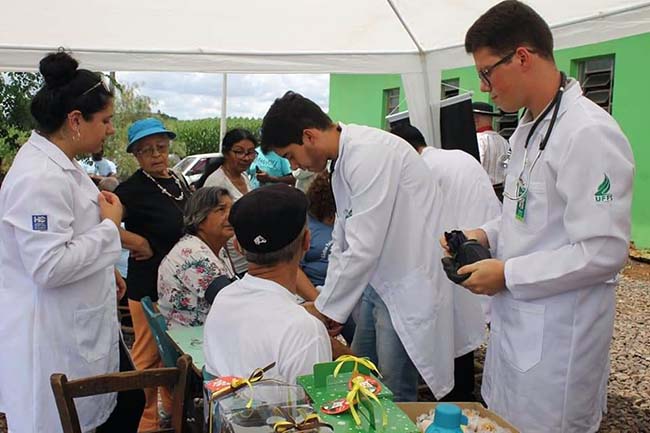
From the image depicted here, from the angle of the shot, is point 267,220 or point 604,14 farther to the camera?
point 604,14

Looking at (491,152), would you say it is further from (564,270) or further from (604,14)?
(564,270)

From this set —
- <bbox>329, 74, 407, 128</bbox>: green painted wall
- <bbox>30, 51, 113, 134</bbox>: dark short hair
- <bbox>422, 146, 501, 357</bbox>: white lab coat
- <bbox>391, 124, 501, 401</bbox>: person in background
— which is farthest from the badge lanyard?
<bbox>329, 74, 407, 128</bbox>: green painted wall

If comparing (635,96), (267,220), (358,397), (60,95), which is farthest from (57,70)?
(635,96)

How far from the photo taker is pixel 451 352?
2.47 m

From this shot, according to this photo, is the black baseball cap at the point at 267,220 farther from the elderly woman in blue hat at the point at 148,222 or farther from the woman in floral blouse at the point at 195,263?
the elderly woman in blue hat at the point at 148,222

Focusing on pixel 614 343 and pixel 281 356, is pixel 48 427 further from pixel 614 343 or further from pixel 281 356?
pixel 614 343

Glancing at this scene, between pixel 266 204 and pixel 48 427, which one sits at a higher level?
pixel 266 204

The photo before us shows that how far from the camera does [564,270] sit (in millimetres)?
1549

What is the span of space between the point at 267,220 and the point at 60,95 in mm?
952

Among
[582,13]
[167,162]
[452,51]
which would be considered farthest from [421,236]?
[452,51]

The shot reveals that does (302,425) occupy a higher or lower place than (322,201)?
lower

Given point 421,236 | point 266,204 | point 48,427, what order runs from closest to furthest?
1. point 266,204
2. point 48,427
3. point 421,236

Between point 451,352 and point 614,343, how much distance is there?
3093mm

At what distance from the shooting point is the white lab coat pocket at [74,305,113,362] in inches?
82.0
